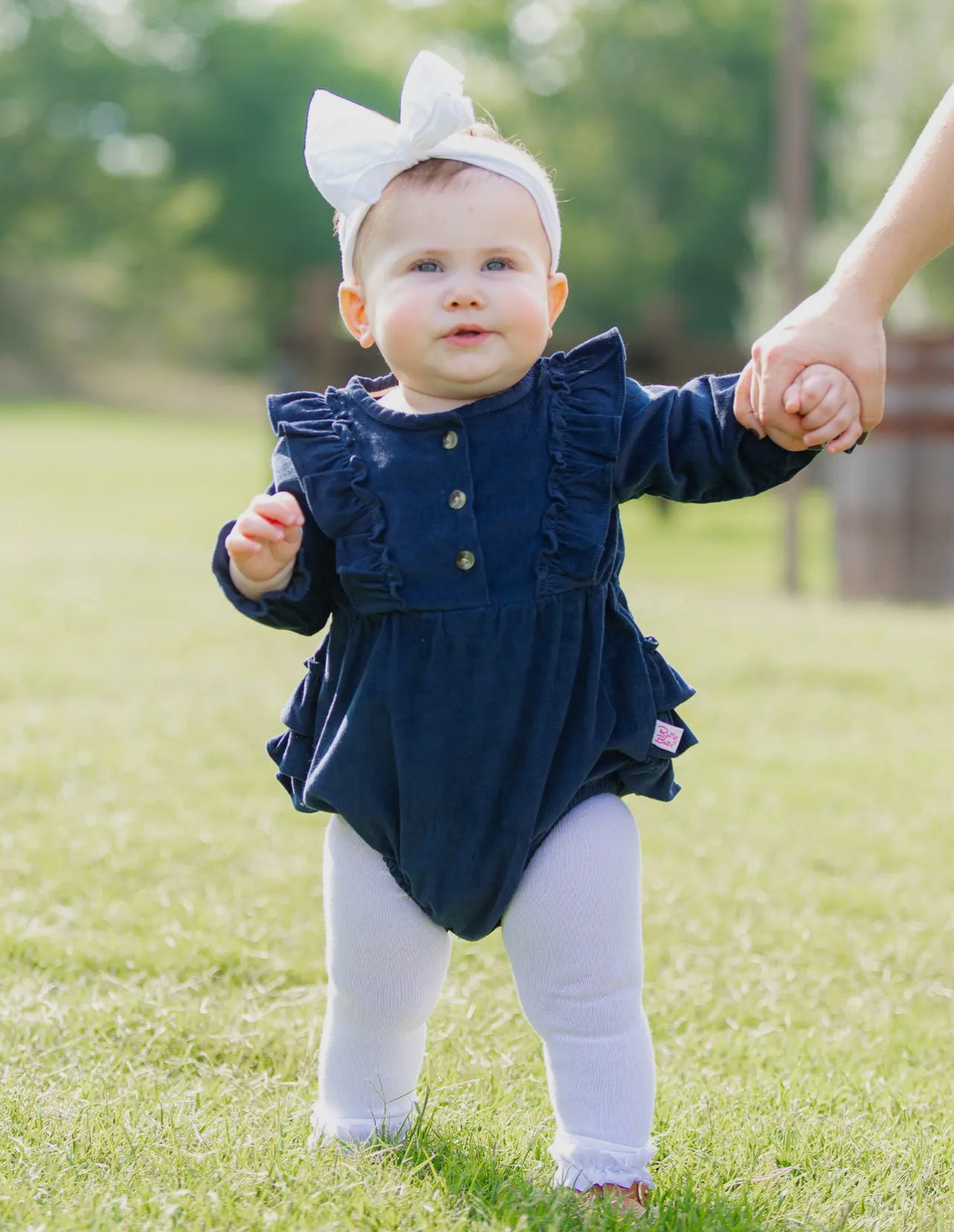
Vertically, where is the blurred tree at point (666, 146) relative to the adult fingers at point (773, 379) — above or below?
above

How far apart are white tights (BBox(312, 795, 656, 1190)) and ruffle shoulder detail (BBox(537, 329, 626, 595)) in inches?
13.3

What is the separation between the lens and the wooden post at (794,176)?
10375 millimetres

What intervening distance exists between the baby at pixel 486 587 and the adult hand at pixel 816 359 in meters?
0.03

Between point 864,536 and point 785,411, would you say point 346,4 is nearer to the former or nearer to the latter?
point 864,536

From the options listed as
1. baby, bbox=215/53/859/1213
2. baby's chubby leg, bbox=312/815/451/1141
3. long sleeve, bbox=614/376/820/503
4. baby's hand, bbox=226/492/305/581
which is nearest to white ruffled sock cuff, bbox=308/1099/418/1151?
baby's chubby leg, bbox=312/815/451/1141

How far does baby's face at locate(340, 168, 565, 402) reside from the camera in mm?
2045

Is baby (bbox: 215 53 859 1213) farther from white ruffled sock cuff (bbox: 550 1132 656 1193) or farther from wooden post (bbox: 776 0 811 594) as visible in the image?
wooden post (bbox: 776 0 811 594)

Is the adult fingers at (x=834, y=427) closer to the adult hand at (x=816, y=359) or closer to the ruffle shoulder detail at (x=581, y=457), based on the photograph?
the adult hand at (x=816, y=359)

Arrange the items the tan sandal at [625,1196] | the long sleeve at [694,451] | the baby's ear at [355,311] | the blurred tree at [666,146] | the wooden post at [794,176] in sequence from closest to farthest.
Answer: the tan sandal at [625,1196], the long sleeve at [694,451], the baby's ear at [355,311], the wooden post at [794,176], the blurred tree at [666,146]

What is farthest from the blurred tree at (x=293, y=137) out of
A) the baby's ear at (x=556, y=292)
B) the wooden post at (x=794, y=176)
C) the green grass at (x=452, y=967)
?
the baby's ear at (x=556, y=292)

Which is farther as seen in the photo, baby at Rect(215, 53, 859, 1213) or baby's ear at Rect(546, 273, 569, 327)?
baby's ear at Rect(546, 273, 569, 327)

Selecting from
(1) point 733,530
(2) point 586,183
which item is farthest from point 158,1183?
(2) point 586,183

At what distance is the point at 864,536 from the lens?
32.8ft

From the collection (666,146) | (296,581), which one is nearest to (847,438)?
(296,581)
